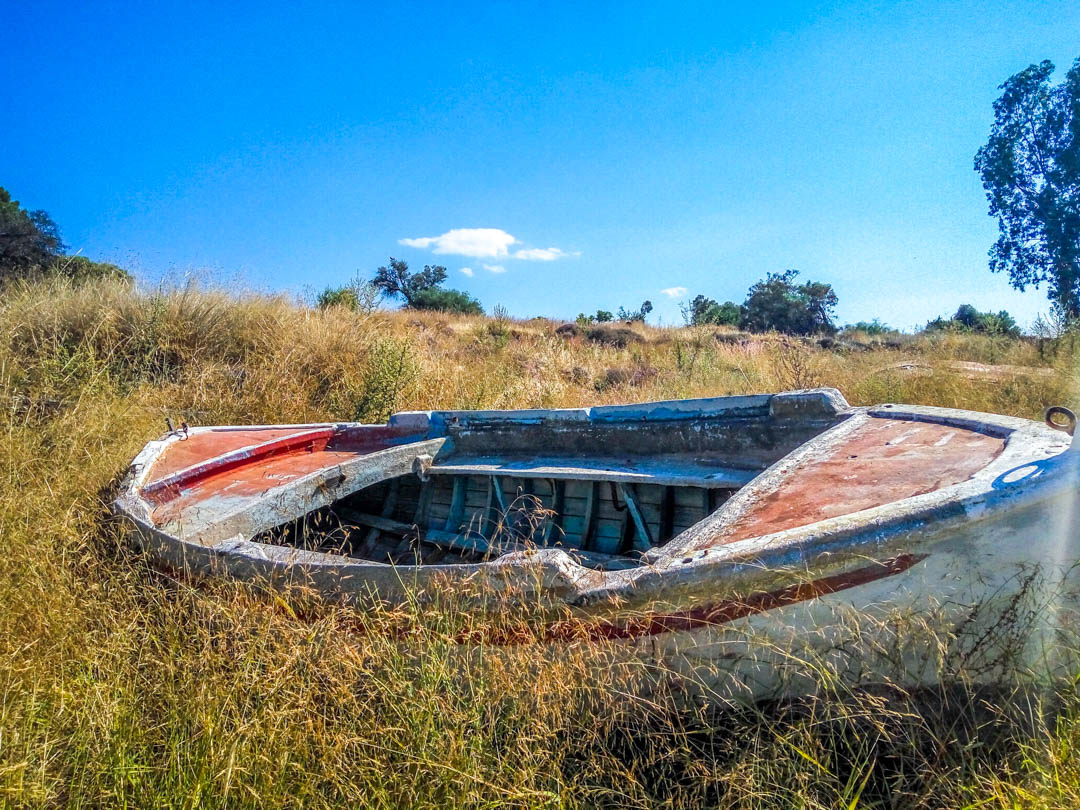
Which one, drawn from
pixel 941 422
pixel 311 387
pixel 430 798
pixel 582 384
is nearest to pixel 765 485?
pixel 941 422

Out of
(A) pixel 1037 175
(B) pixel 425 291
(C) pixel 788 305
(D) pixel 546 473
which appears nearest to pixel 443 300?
(B) pixel 425 291

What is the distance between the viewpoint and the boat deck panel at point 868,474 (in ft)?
7.40

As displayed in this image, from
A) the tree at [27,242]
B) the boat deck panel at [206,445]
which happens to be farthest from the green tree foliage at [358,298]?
the tree at [27,242]

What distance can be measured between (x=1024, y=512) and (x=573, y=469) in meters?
2.50

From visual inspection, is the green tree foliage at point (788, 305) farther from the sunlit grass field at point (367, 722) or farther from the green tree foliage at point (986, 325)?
the sunlit grass field at point (367, 722)

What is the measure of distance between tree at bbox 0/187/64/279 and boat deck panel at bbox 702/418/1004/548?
66.6ft

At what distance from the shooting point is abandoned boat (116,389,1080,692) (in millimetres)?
1891

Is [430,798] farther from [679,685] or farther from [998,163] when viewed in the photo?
[998,163]

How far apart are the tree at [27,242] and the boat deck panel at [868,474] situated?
20.3 m

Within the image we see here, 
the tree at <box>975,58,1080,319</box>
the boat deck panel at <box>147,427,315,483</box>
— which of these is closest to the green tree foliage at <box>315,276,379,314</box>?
the boat deck panel at <box>147,427,315,483</box>

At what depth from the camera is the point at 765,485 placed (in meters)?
2.71

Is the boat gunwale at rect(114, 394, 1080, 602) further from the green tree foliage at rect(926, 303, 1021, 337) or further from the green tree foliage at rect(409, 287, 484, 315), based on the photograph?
the green tree foliage at rect(409, 287, 484, 315)

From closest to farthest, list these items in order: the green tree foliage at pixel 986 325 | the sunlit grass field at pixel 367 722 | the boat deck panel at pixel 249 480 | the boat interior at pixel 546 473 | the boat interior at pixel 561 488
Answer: the sunlit grass field at pixel 367 722 → the boat interior at pixel 546 473 → the boat interior at pixel 561 488 → the boat deck panel at pixel 249 480 → the green tree foliage at pixel 986 325

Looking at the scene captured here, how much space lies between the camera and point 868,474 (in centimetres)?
260
